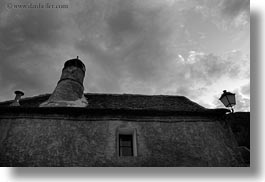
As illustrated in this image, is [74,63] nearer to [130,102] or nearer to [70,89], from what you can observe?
[70,89]

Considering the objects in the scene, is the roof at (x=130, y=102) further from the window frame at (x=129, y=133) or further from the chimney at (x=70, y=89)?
the window frame at (x=129, y=133)

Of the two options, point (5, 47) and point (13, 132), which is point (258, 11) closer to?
point (5, 47)

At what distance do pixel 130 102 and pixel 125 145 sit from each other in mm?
2005

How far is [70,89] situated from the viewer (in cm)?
687

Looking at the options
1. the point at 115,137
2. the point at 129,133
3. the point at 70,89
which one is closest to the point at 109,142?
the point at 115,137

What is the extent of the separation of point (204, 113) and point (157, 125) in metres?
1.43

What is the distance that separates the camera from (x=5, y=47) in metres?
4.56

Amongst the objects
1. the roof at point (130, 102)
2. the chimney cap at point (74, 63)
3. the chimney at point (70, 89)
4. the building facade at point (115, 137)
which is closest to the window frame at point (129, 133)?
the building facade at point (115, 137)

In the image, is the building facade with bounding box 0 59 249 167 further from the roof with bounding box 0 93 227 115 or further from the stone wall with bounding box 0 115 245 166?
the roof with bounding box 0 93 227 115

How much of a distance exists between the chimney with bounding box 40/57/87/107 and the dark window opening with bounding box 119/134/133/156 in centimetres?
185

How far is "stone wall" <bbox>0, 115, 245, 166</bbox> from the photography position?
447 cm

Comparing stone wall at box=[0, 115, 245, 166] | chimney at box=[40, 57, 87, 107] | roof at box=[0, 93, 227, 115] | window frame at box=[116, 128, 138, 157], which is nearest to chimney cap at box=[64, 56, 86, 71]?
chimney at box=[40, 57, 87, 107]

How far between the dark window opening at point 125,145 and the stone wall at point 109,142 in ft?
0.83

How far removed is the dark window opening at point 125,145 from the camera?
4.88 m
